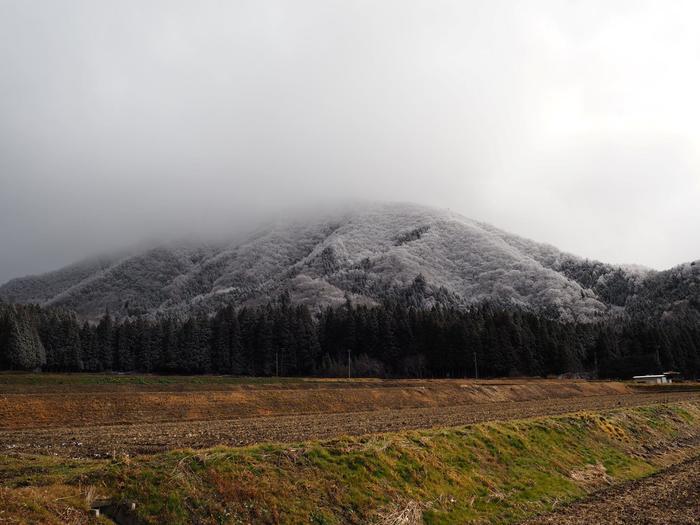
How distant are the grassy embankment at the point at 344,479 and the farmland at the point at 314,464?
52mm

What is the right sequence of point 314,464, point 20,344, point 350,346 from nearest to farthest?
point 314,464
point 20,344
point 350,346

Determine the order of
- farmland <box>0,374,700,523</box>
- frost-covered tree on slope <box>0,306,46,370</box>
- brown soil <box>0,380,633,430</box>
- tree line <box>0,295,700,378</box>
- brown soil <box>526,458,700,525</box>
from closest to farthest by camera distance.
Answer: farmland <box>0,374,700,523</box> → brown soil <box>526,458,700,525</box> → brown soil <box>0,380,633,430</box> → frost-covered tree on slope <box>0,306,46,370</box> → tree line <box>0,295,700,378</box>

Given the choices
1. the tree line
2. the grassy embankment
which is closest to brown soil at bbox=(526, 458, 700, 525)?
the grassy embankment

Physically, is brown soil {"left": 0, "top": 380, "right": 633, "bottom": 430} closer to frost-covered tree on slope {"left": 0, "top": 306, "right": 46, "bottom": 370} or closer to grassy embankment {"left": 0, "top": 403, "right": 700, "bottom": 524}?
grassy embankment {"left": 0, "top": 403, "right": 700, "bottom": 524}

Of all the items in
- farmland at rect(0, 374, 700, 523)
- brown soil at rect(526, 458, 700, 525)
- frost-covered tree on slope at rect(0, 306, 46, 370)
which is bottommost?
brown soil at rect(526, 458, 700, 525)

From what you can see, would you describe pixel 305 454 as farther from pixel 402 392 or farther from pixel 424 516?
pixel 402 392

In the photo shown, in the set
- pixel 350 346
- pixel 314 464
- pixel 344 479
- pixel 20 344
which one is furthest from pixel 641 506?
pixel 20 344

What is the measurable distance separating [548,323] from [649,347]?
3073 centimetres

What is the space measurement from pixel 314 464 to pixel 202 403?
3772cm

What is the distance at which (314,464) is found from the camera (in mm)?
20219

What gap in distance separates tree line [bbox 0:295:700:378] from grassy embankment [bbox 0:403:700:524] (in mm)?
103275

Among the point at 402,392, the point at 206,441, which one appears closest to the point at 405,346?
the point at 402,392

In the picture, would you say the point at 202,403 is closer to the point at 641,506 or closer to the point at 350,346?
the point at 641,506

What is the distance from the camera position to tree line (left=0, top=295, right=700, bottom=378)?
13450 cm
